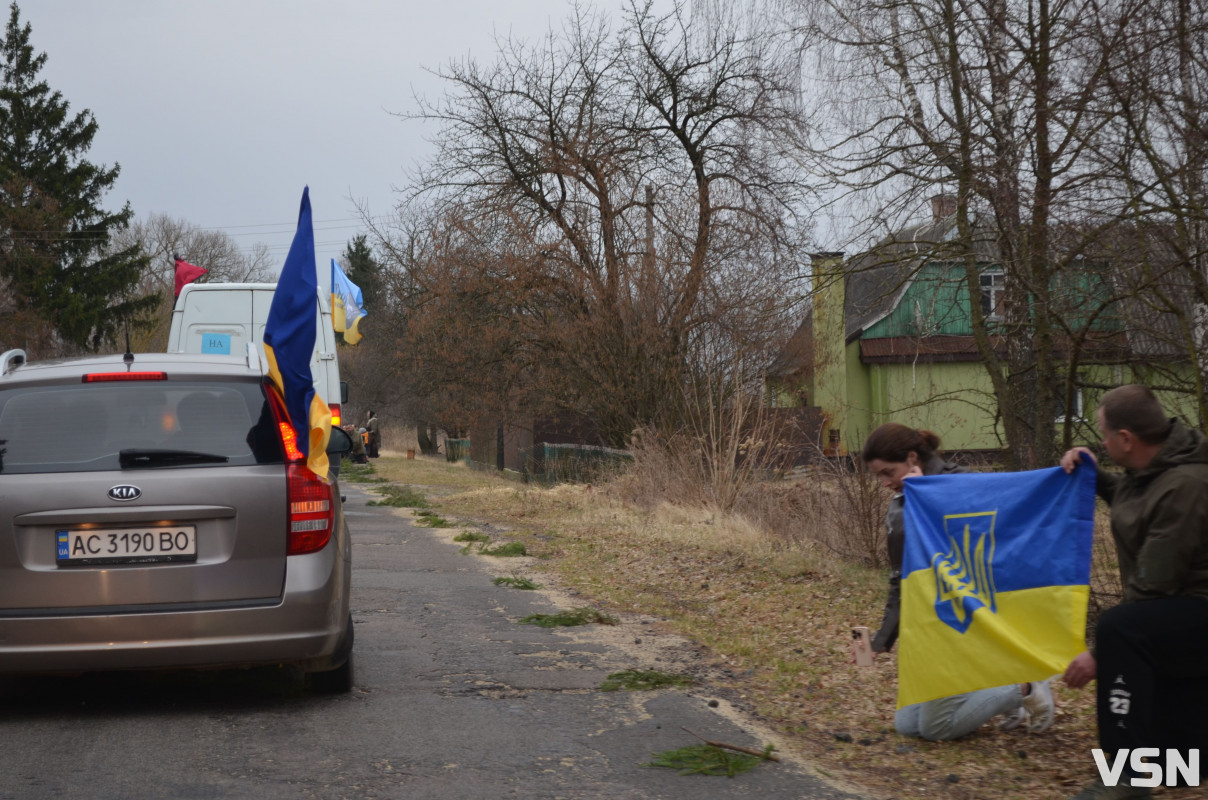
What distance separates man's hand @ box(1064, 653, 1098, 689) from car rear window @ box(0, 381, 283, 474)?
3.62m

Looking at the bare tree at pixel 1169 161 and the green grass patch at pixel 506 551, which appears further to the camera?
the green grass patch at pixel 506 551

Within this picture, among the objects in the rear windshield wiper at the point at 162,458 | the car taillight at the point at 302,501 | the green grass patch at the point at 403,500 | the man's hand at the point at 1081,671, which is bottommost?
the green grass patch at the point at 403,500

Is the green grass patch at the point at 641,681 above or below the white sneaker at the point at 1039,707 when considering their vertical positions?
below

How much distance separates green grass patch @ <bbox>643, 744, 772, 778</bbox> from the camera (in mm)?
4840

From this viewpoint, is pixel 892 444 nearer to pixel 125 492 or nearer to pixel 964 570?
pixel 964 570

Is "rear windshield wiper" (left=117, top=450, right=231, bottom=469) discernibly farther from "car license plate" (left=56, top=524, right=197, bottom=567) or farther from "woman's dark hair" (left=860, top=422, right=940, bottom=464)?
"woman's dark hair" (left=860, top=422, right=940, bottom=464)

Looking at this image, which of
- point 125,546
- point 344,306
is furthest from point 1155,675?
point 344,306

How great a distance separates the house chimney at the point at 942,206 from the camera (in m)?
11.2

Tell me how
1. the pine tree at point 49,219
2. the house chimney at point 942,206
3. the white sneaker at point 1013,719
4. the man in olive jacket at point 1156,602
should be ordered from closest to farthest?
the man in olive jacket at point 1156,602 < the white sneaker at point 1013,719 < the house chimney at point 942,206 < the pine tree at point 49,219

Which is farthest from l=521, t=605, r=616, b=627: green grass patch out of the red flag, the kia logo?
the red flag

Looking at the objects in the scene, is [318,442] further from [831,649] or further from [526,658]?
[831,649]

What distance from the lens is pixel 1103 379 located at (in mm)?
9758

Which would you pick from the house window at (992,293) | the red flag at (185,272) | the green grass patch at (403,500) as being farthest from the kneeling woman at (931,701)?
the red flag at (185,272)

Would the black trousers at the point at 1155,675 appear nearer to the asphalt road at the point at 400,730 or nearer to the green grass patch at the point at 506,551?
the asphalt road at the point at 400,730
